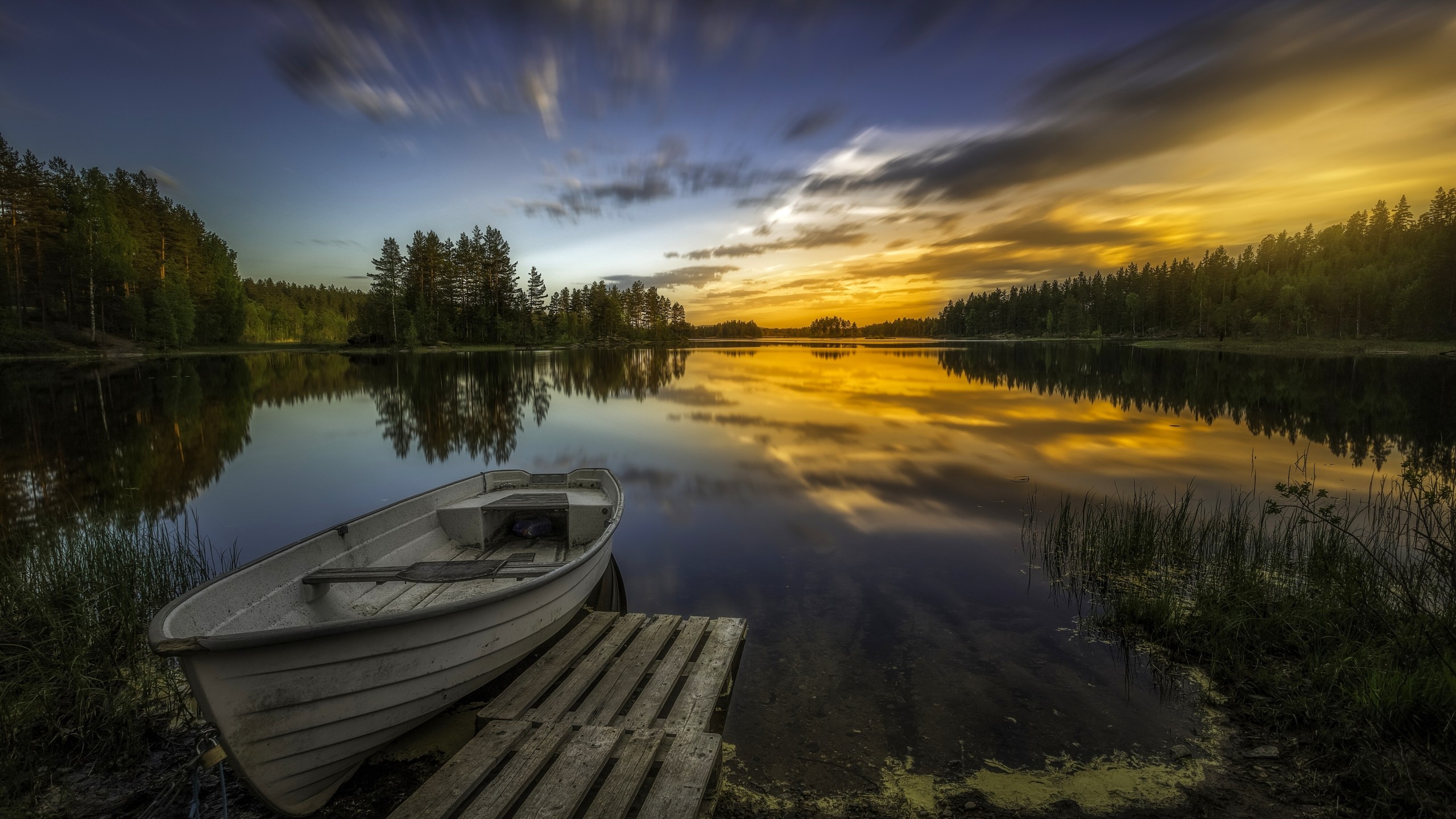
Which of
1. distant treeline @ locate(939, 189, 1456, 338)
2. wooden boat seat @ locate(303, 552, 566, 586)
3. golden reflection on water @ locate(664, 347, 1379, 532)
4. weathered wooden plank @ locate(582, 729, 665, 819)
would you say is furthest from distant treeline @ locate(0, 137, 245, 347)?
distant treeline @ locate(939, 189, 1456, 338)

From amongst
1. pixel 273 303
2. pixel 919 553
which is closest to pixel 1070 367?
pixel 919 553

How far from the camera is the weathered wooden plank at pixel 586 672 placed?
17.4 feet

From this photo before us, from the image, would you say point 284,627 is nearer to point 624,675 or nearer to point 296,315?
point 624,675

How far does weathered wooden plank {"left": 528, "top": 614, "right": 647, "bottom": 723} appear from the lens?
17.4 ft

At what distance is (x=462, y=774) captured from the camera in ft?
14.2

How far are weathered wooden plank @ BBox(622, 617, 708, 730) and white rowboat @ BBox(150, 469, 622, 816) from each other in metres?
1.40

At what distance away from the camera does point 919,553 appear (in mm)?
10633

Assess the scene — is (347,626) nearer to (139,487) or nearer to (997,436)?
(139,487)

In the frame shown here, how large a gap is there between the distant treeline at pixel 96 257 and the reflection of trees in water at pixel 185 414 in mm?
7601

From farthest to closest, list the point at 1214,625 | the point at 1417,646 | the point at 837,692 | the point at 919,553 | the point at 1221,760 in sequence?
the point at 919,553 → the point at 1214,625 → the point at 837,692 → the point at 1417,646 → the point at 1221,760

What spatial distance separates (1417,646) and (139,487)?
22.8 metres

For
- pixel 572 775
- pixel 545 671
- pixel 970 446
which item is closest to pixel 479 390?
pixel 970 446

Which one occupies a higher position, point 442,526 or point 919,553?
point 442,526

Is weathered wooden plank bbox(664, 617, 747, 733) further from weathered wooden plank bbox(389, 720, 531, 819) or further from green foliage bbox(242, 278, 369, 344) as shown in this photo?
green foliage bbox(242, 278, 369, 344)
